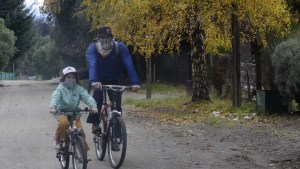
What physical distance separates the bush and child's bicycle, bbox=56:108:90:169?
21.5 feet

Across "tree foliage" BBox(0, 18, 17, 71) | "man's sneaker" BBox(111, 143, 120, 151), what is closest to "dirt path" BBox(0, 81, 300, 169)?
"man's sneaker" BBox(111, 143, 120, 151)

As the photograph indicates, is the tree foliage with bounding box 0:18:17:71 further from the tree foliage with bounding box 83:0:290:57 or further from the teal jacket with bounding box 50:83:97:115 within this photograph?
the teal jacket with bounding box 50:83:97:115

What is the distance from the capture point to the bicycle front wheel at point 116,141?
808 cm

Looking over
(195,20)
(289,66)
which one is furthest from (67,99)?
(195,20)

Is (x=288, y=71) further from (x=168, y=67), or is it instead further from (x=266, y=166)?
(x=168, y=67)

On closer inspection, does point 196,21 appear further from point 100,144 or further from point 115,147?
point 115,147

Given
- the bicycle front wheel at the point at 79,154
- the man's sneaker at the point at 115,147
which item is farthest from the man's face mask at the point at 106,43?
the bicycle front wheel at the point at 79,154

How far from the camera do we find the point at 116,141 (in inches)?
328

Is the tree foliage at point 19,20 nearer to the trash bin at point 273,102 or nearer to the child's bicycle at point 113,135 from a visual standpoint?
the trash bin at point 273,102

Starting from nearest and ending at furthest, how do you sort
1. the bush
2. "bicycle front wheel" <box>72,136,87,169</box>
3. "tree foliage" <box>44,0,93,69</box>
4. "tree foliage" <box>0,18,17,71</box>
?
"bicycle front wheel" <box>72,136,87,169</box>
the bush
"tree foliage" <box>44,0,93,69</box>
"tree foliage" <box>0,18,17,71</box>

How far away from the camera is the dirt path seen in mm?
8852

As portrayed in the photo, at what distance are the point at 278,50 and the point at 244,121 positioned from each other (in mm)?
1834

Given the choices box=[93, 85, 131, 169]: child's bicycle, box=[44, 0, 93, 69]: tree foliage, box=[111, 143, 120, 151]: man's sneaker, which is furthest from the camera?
box=[44, 0, 93, 69]: tree foliage

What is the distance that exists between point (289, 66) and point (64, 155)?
690 centimetres
